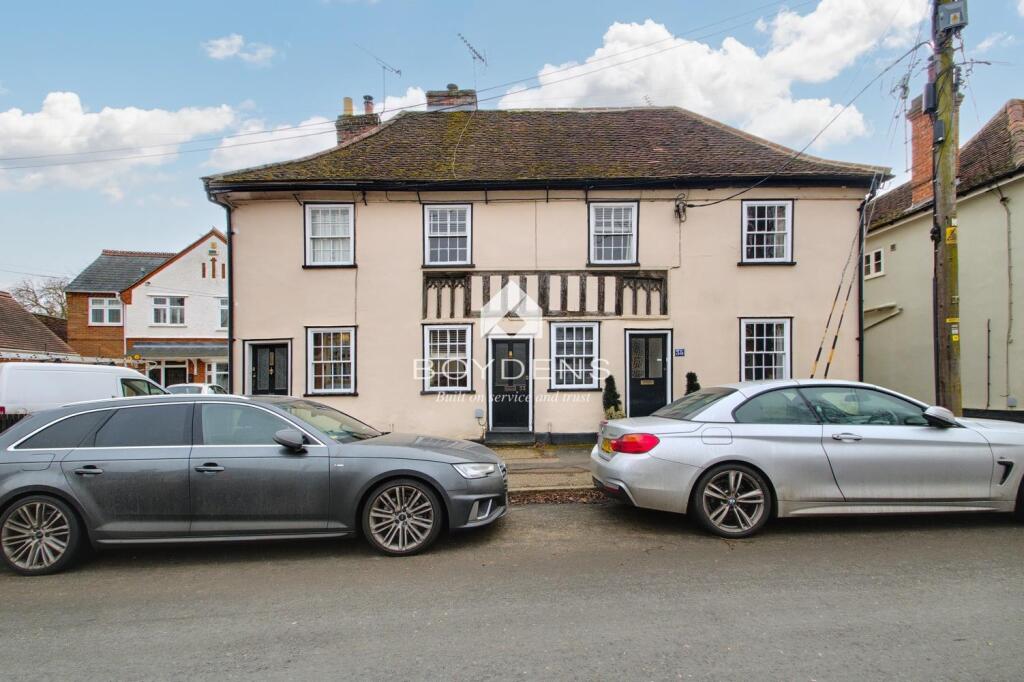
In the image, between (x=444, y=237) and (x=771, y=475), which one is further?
(x=444, y=237)

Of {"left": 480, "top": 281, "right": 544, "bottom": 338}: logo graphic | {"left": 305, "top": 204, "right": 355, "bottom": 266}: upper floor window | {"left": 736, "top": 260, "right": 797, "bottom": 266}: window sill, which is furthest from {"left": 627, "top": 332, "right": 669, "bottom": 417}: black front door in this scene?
{"left": 305, "top": 204, "right": 355, "bottom": 266}: upper floor window

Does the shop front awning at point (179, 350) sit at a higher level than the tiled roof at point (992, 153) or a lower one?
lower

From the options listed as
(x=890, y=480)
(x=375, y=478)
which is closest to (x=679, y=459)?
(x=890, y=480)

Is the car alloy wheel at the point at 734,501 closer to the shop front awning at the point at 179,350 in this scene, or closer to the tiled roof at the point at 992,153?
the tiled roof at the point at 992,153

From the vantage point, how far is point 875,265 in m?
17.3

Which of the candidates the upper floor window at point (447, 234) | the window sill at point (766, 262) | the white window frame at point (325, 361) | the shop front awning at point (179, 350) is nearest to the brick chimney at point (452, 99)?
the upper floor window at point (447, 234)

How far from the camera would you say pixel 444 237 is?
39.9 feet

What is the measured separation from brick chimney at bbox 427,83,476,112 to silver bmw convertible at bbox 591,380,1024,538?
41.1 feet

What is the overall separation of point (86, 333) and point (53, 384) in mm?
23911

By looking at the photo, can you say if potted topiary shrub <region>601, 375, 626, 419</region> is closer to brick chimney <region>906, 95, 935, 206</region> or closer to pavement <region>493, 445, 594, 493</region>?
pavement <region>493, 445, 594, 493</region>

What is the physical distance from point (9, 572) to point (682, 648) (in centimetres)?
570

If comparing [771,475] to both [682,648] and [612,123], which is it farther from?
[612,123]

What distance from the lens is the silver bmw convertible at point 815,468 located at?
17.5ft

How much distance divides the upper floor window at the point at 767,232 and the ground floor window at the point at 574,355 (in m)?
3.83
